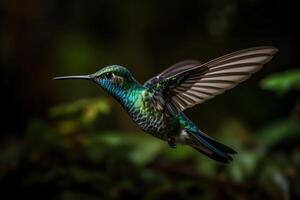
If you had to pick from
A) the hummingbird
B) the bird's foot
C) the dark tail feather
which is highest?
the hummingbird

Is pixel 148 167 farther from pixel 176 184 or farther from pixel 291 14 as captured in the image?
pixel 291 14

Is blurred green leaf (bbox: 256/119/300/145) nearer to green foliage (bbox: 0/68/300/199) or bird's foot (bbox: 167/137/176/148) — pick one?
green foliage (bbox: 0/68/300/199)

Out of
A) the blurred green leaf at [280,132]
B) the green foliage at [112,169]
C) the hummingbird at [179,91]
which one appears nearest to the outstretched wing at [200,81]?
the hummingbird at [179,91]

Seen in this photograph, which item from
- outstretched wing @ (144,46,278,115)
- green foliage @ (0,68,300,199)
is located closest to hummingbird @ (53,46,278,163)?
outstretched wing @ (144,46,278,115)

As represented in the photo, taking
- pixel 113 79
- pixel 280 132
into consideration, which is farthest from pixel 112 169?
pixel 113 79

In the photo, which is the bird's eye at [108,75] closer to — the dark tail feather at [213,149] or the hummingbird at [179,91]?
the hummingbird at [179,91]

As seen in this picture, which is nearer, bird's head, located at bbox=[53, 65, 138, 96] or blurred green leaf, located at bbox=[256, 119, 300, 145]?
bird's head, located at bbox=[53, 65, 138, 96]

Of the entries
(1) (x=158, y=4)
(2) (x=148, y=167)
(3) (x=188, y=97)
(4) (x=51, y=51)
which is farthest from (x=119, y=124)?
(3) (x=188, y=97)
